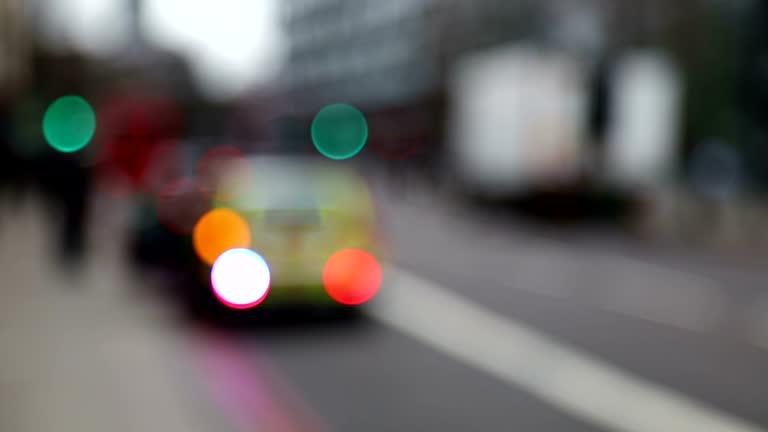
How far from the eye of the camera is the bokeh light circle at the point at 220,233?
26.9 ft

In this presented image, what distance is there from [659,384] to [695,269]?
7.84 metres

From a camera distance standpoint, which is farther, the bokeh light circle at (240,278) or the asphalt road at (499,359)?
the bokeh light circle at (240,278)

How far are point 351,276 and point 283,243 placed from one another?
0.76 m

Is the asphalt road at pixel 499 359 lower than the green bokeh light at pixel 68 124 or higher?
lower

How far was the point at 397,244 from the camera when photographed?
16750 mm

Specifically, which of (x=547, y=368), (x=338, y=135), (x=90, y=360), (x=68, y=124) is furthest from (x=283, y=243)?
(x=338, y=135)

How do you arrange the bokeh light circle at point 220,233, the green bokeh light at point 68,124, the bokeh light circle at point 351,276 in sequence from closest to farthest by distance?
the bokeh light circle at point 220,233 < the bokeh light circle at point 351,276 < the green bokeh light at point 68,124

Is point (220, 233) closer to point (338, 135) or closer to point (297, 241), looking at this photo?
point (297, 241)

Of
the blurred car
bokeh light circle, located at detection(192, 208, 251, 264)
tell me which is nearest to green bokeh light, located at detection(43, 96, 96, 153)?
the blurred car

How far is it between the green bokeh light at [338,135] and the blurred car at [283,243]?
53001 mm

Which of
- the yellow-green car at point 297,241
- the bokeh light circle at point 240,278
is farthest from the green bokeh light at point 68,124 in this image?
the bokeh light circle at point 240,278

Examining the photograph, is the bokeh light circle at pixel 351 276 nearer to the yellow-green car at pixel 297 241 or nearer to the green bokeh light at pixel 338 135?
the yellow-green car at pixel 297 241

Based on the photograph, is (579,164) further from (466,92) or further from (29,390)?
(29,390)

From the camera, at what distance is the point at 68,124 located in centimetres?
1170
